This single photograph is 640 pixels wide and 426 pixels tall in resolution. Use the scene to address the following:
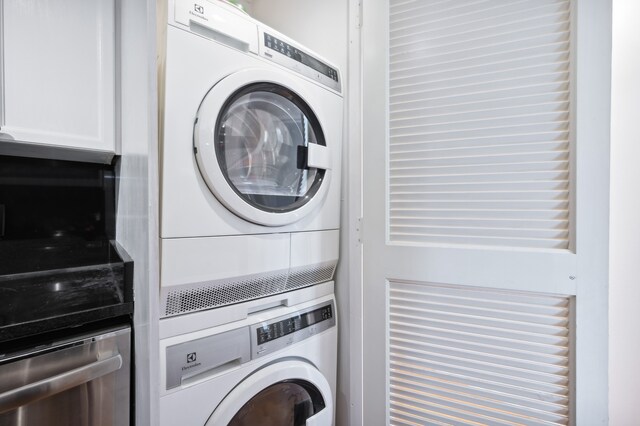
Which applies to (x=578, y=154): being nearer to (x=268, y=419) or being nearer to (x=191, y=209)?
(x=191, y=209)

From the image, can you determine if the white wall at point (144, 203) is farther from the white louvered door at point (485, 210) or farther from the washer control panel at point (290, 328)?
the white louvered door at point (485, 210)

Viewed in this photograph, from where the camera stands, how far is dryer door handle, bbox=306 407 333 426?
1246 millimetres

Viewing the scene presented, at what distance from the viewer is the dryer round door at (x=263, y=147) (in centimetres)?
96

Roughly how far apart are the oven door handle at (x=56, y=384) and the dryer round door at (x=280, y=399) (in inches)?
13.9

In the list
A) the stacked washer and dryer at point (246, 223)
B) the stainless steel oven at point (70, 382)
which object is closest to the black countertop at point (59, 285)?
the stainless steel oven at point (70, 382)

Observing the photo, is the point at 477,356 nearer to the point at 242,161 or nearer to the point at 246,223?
the point at 246,223

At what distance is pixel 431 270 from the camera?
1262 mm

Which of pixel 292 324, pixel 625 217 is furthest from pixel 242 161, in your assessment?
pixel 625 217

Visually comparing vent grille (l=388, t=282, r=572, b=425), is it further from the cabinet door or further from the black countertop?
the cabinet door

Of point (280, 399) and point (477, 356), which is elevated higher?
point (477, 356)

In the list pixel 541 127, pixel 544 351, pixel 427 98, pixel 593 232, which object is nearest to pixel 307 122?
pixel 427 98

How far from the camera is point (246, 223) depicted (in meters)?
1.06

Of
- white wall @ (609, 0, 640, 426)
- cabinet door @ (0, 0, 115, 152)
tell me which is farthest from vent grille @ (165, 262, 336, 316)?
white wall @ (609, 0, 640, 426)

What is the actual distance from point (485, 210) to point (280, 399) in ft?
3.35
